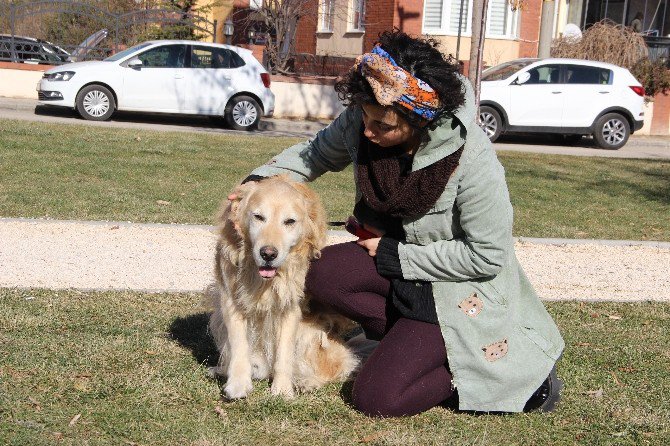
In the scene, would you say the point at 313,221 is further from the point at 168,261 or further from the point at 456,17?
the point at 456,17

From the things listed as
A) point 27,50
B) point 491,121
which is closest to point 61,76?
point 27,50

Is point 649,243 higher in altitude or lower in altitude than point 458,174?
lower

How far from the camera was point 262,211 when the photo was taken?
12.3ft

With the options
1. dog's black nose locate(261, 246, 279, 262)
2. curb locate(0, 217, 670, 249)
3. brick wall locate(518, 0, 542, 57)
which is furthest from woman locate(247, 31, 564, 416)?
brick wall locate(518, 0, 542, 57)

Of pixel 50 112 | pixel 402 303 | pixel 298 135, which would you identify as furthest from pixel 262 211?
pixel 50 112

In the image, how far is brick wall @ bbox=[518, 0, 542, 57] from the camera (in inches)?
1035

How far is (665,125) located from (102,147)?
16.3 meters

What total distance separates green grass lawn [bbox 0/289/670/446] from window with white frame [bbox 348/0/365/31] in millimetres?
22224

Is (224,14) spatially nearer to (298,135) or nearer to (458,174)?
(298,135)

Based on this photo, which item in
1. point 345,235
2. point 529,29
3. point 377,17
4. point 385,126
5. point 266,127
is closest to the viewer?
point 385,126

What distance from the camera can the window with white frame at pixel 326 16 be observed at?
26609mm

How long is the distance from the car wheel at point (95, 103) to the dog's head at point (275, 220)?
1298 cm

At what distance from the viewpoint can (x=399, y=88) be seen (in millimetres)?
3508

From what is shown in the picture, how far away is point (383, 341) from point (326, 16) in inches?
965
